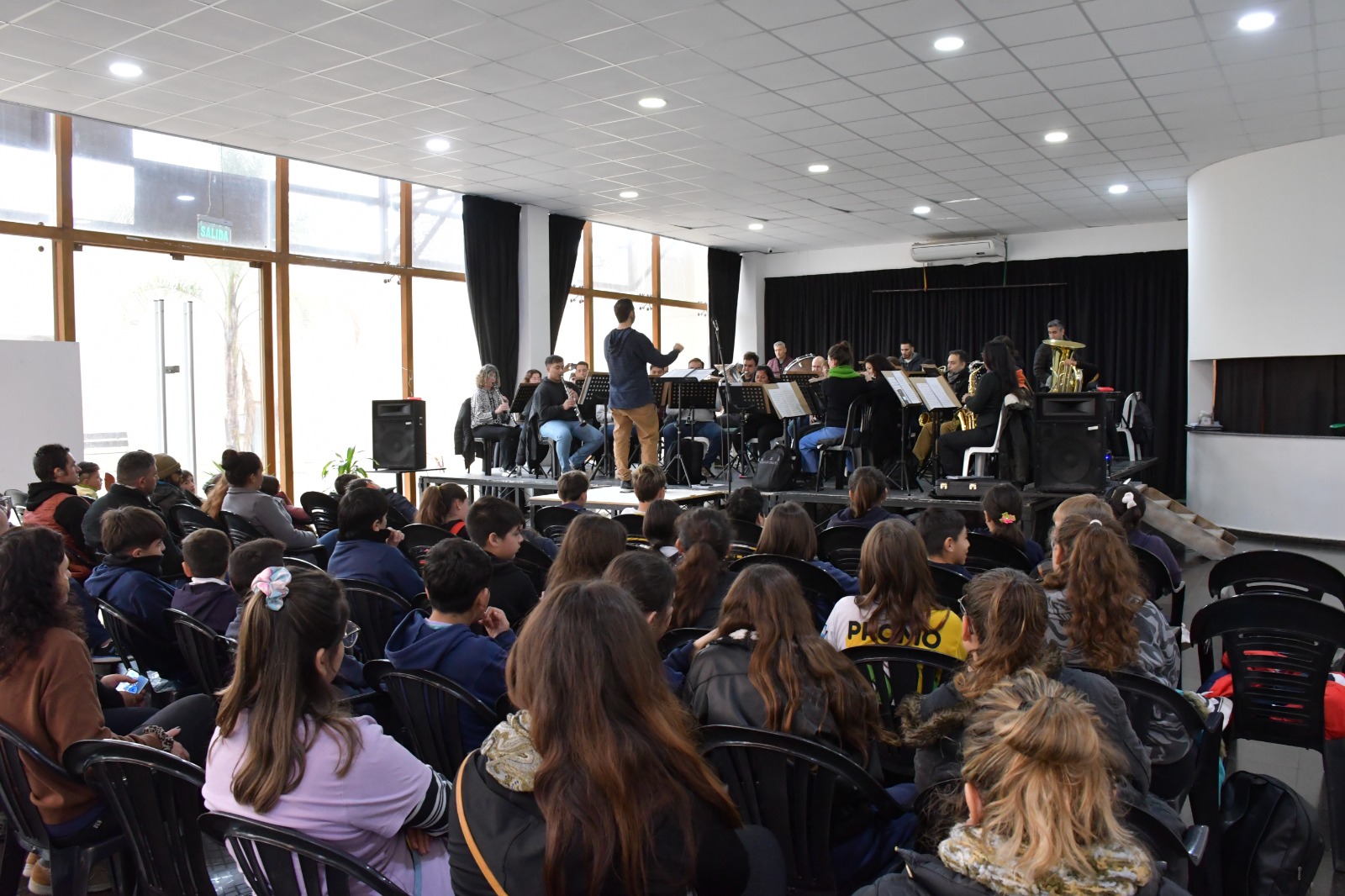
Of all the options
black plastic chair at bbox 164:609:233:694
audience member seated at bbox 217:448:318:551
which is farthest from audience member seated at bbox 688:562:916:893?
audience member seated at bbox 217:448:318:551

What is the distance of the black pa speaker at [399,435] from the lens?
895 cm

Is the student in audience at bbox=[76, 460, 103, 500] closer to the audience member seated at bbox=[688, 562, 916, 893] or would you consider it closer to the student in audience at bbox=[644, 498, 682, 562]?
the student in audience at bbox=[644, 498, 682, 562]

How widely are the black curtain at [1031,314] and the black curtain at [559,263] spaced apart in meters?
4.36

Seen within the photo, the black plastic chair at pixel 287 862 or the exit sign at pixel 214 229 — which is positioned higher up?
the exit sign at pixel 214 229

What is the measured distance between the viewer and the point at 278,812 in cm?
154

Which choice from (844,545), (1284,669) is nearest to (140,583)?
(844,545)

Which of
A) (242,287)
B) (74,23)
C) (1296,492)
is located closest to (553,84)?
(74,23)

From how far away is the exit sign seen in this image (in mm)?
8211

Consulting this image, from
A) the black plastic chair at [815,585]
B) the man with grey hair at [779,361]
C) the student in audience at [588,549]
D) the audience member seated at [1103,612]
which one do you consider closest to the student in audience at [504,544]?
the student in audience at [588,549]

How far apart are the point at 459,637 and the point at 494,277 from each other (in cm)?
844

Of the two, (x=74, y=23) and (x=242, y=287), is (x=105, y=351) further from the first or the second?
(x=74, y=23)

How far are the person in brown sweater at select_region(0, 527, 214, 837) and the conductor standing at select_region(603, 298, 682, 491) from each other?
5.23m

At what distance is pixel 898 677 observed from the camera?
233cm

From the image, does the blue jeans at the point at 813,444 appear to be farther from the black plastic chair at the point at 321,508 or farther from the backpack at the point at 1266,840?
the backpack at the point at 1266,840
